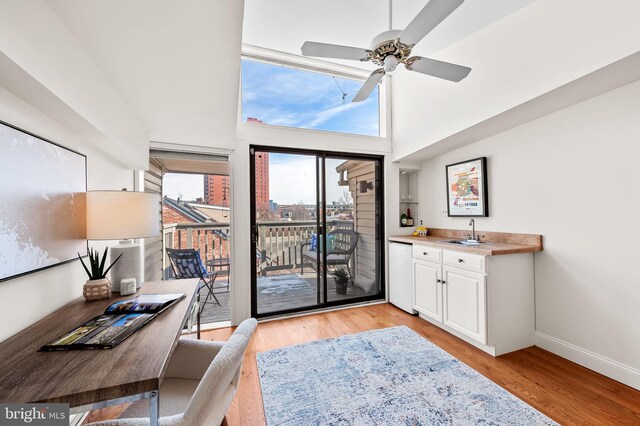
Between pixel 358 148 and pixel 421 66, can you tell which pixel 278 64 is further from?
pixel 421 66

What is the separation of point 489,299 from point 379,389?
1.24 m

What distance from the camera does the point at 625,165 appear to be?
191cm

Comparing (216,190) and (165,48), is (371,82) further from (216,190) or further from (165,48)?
(216,190)

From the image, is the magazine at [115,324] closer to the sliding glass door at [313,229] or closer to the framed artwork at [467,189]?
the sliding glass door at [313,229]

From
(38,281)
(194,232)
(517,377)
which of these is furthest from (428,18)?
(194,232)

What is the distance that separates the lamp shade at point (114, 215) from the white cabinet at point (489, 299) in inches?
103

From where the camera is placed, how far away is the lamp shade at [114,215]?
1466mm

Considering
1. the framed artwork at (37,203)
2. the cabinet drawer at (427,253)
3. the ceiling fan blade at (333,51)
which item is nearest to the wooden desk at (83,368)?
the framed artwork at (37,203)

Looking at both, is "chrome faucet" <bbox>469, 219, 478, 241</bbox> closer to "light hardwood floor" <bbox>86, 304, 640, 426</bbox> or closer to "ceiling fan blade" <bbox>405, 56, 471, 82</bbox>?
"light hardwood floor" <bbox>86, 304, 640, 426</bbox>

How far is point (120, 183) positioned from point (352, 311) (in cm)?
285

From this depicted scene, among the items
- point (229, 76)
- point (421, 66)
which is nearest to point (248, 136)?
point (229, 76)

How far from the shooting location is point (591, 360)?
2086 millimetres

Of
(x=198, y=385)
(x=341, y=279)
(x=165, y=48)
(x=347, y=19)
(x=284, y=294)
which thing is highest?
(x=347, y=19)

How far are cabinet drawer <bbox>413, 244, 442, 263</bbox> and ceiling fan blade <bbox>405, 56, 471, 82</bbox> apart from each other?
166 centimetres
